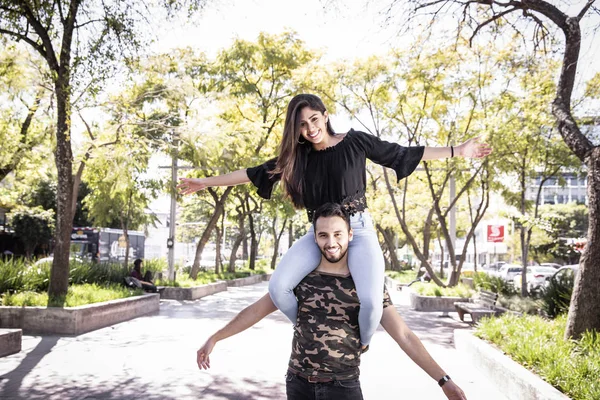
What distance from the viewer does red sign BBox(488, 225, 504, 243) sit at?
28.5 meters

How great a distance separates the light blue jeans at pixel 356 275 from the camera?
2703 millimetres

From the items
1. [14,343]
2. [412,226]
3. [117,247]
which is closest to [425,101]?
[14,343]

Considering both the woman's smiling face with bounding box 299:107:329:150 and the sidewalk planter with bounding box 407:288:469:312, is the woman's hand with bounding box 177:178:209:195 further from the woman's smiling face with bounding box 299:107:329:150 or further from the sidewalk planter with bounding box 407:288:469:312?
the sidewalk planter with bounding box 407:288:469:312

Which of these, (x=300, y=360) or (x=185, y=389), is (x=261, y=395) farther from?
(x=300, y=360)

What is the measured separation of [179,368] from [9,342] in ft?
8.48

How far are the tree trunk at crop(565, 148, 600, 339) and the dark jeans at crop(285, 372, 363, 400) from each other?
5.87 m

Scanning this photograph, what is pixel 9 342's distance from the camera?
8.67 meters

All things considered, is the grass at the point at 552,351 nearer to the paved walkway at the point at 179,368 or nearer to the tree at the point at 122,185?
the paved walkway at the point at 179,368

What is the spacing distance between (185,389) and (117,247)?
120 feet

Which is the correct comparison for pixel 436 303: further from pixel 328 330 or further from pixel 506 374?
pixel 328 330

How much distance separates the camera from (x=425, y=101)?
18625 mm

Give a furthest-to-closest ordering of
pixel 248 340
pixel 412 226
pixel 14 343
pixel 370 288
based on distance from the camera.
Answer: pixel 412 226
pixel 248 340
pixel 14 343
pixel 370 288

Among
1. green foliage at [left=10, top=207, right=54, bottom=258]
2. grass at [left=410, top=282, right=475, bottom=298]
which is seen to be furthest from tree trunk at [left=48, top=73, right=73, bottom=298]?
green foliage at [left=10, top=207, right=54, bottom=258]

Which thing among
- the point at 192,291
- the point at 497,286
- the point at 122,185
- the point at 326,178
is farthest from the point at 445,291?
the point at 326,178
